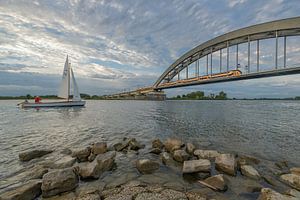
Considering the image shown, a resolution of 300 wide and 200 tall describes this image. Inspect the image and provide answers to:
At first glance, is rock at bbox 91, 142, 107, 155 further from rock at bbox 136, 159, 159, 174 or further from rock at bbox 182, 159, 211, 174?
rock at bbox 182, 159, 211, 174

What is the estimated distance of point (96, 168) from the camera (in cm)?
562

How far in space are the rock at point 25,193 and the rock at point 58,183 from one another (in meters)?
0.21

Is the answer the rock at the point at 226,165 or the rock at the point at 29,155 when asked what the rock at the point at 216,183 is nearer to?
the rock at the point at 226,165

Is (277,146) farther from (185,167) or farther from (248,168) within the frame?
(185,167)

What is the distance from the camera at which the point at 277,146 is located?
9594 mm

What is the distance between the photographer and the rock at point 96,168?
17.7 ft

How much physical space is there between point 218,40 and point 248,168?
4333 cm

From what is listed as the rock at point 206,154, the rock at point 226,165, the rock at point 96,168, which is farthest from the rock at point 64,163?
the rock at point 226,165

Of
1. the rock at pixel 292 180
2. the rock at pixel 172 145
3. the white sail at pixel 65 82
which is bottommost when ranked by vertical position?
the rock at pixel 292 180

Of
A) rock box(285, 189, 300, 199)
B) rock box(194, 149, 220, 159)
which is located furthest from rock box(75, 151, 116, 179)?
rock box(285, 189, 300, 199)

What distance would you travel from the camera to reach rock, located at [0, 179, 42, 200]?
4120 millimetres

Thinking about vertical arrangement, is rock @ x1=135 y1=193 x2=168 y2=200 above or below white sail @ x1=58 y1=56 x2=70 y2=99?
below

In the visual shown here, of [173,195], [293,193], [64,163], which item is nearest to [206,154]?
[293,193]

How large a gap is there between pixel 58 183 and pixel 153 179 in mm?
2702
